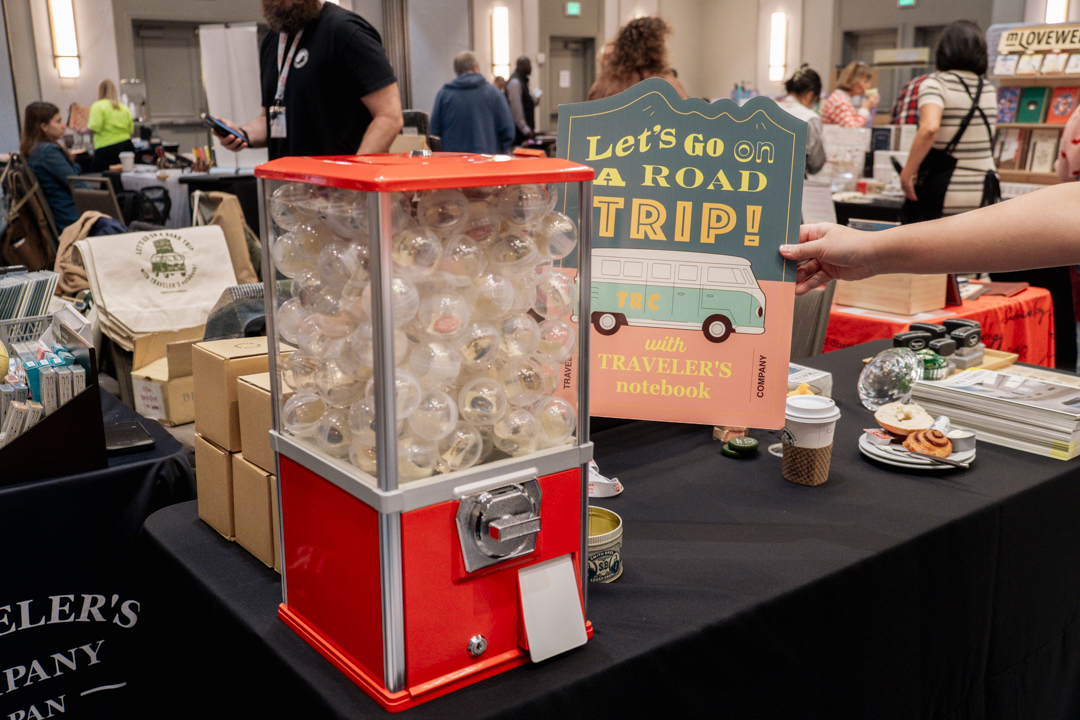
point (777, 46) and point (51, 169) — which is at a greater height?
point (777, 46)

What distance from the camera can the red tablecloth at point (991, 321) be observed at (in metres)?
2.95

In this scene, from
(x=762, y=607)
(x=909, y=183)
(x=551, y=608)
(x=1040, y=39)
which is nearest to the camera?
(x=551, y=608)

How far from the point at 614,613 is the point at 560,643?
124 mm

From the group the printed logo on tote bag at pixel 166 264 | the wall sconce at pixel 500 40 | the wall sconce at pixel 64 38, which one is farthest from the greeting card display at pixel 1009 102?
the wall sconce at pixel 64 38

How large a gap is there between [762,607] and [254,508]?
67 cm

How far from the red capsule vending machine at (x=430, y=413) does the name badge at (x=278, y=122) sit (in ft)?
6.64

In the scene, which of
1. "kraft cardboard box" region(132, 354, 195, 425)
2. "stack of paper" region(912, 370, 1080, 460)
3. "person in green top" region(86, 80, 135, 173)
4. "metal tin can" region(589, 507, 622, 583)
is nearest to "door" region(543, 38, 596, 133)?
"person in green top" region(86, 80, 135, 173)

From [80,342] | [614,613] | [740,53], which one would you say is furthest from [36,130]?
[740,53]

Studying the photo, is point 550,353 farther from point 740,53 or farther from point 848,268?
point 740,53

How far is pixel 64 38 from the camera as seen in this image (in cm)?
1004

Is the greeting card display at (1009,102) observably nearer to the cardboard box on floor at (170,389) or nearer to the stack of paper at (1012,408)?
the stack of paper at (1012,408)

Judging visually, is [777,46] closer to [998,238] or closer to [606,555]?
[998,238]

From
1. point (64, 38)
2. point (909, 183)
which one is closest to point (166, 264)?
point (909, 183)

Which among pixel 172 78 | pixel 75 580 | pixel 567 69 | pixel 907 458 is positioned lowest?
pixel 75 580
